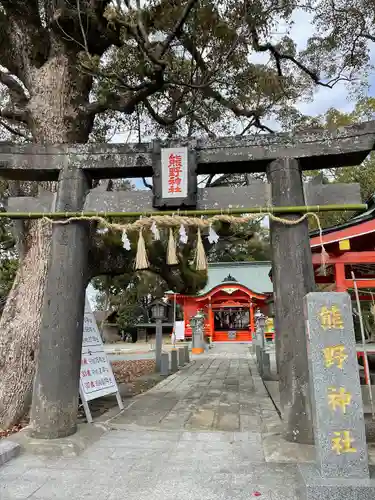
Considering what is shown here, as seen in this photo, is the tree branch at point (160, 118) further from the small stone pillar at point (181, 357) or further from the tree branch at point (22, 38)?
the small stone pillar at point (181, 357)

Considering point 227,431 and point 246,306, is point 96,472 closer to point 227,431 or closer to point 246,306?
point 227,431

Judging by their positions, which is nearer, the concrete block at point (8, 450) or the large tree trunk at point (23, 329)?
the concrete block at point (8, 450)

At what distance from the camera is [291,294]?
4.48m

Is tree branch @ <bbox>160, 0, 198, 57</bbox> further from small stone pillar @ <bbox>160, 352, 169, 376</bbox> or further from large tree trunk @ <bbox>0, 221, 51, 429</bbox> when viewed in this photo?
small stone pillar @ <bbox>160, 352, 169, 376</bbox>

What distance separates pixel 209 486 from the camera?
10.5 ft

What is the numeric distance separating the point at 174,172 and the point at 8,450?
140 inches

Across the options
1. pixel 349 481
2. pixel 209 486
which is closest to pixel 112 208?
pixel 209 486

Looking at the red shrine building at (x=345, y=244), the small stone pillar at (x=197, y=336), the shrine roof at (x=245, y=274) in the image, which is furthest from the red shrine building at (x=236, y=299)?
the small stone pillar at (x=197, y=336)

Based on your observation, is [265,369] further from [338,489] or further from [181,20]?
[181,20]

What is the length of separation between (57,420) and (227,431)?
207cm

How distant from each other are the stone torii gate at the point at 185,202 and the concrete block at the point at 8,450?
1.16 ft

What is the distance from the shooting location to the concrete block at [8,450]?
3.72 metres

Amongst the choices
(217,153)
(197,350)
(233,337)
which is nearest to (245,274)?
(233,337)

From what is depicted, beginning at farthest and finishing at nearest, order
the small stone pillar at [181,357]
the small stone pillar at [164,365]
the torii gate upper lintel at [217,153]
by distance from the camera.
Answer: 1. the small stone pillar at [181,357]
2. the small stone pillar at [164,365]
3. the torii gate upper lintel at [217,153]
